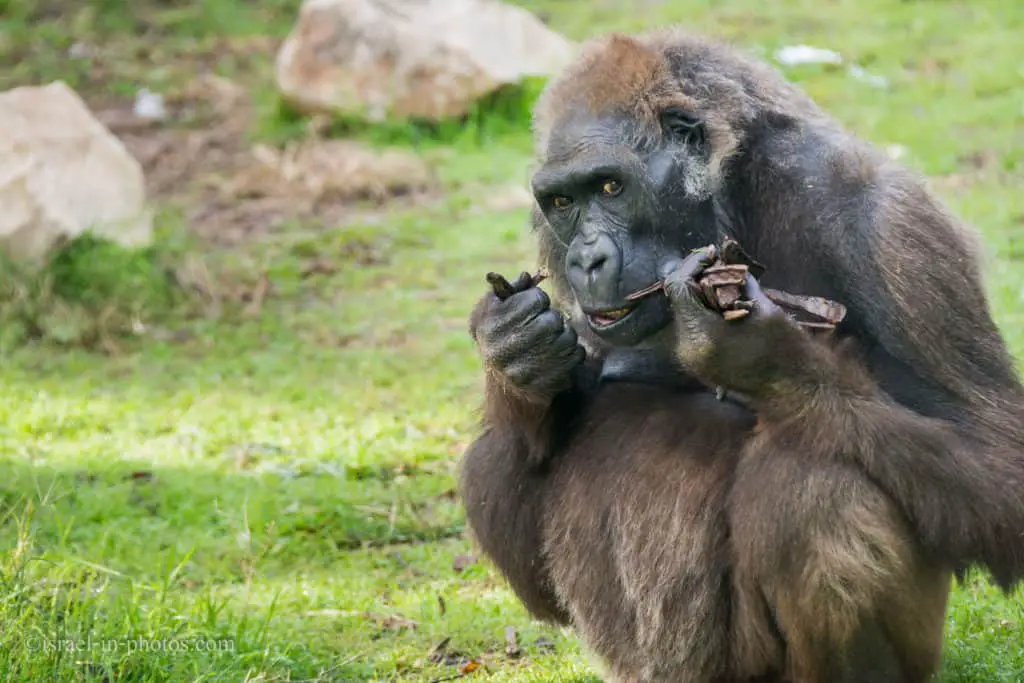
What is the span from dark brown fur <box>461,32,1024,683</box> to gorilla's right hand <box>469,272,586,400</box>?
98 mm

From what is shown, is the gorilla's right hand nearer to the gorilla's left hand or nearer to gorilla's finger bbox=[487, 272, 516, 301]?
gorilla's finger bbox=[487, 272, 516, 301]

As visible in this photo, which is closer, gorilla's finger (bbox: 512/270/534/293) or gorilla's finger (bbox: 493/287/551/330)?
gorilla's finger (bbox: 493/287/551/330)

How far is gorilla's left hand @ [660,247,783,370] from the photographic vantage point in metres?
3.79

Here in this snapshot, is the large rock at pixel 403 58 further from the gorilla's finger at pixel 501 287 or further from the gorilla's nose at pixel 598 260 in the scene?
the gorilla's nose at pixel 598 260

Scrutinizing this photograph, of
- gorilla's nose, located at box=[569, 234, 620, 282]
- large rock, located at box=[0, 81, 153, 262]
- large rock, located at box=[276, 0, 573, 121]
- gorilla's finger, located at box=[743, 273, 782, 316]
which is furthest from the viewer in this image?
large rock, located at box=[276, 0, 573, 121]

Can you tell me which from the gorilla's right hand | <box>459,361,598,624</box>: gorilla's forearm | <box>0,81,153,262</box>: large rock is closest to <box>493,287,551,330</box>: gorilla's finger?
the gorilla's right hand

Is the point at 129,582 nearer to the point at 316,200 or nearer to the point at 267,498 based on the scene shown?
the point at 267,498

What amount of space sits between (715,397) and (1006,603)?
1456mm

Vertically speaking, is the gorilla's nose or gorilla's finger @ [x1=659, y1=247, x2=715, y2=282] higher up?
gorilla's finger @ [x1=659, y1=247, x2=715, y2=282]

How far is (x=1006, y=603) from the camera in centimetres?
499

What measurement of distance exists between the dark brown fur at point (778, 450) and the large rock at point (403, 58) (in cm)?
700

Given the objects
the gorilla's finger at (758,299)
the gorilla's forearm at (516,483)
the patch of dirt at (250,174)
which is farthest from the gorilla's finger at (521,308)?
the patch of dirt at (250,174)

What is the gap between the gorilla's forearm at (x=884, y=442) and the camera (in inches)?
150

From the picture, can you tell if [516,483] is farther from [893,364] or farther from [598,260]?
[893,364]
